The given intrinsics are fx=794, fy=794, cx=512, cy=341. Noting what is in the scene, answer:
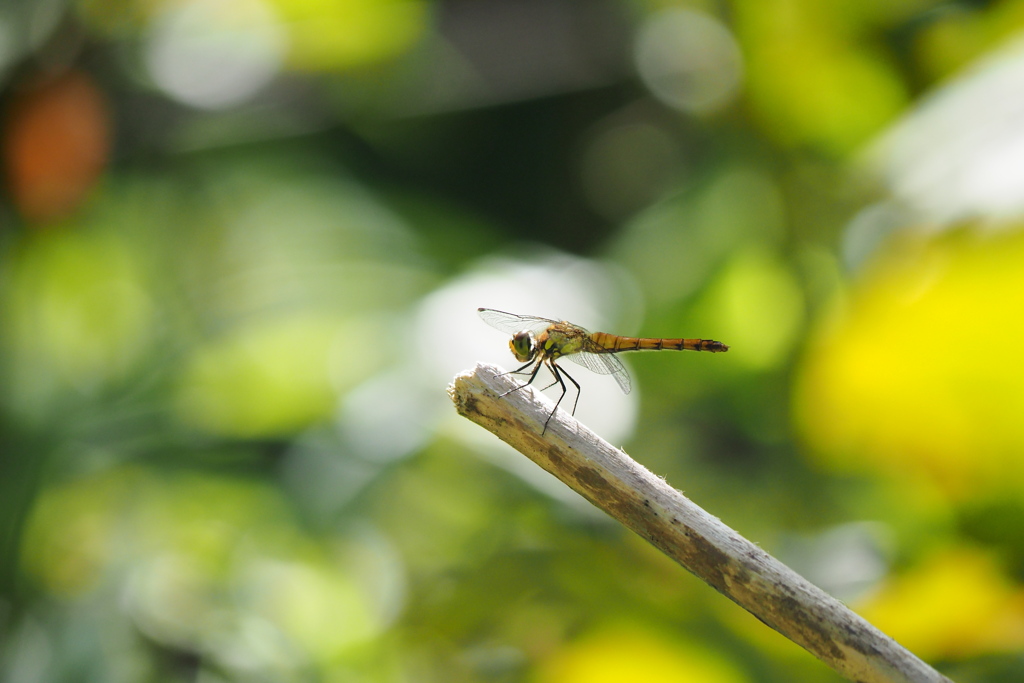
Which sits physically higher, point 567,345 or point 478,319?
point 478,319

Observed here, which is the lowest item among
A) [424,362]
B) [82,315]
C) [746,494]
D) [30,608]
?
[30,608]

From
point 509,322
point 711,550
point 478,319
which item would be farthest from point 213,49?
point 711,550

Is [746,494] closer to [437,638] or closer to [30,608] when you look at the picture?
[437,638]

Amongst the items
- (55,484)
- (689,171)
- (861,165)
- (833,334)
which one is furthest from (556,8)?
(55,484)

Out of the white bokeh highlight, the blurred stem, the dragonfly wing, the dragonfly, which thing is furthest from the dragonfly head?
the white bokeh highlight

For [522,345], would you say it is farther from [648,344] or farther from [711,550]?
[711,550]

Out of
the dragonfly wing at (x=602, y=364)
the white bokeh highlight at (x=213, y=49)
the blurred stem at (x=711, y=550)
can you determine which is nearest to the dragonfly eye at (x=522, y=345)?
the dragonfly wing at (x=602, y=364)

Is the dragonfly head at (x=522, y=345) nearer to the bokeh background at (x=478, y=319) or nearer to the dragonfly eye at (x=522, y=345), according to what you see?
the dragonfly eye at (x=522, y=345)
